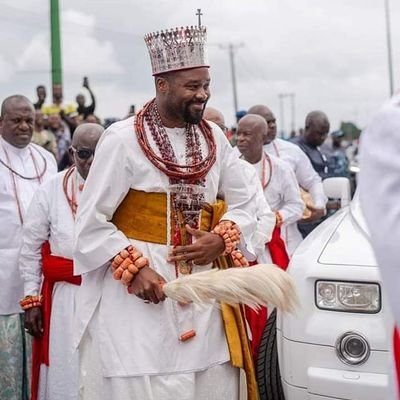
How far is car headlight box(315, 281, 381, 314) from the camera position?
141 inches

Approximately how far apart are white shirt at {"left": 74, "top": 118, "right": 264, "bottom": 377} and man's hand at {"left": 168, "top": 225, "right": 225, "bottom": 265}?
2.7 inches

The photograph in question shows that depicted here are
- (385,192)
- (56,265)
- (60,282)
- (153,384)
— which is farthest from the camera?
(60,282)

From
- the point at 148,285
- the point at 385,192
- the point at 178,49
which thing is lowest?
the point at 148,285

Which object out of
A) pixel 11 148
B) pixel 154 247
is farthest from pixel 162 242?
pixel 11 148

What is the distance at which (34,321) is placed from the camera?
462cm

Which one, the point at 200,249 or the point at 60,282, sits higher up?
the point at 200,249

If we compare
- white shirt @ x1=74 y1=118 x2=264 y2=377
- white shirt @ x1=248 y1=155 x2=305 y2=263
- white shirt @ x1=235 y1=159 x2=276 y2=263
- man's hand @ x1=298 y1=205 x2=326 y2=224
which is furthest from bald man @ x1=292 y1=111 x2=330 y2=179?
white shirt @ x1=74 y1=118 x2=264 y2=377

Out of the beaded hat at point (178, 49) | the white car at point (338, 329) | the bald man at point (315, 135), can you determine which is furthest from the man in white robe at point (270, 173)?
the beaded hat at point (178, 49)

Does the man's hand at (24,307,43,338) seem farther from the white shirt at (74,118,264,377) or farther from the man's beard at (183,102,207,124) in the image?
the man's beard at (183,102,207,124)

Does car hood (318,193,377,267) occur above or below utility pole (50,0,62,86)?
below

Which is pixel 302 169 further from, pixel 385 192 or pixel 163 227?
pixel 385 192

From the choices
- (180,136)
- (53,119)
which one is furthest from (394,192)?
(53,119)

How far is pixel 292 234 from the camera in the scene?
6.86m

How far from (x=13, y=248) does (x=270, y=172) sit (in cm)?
227
